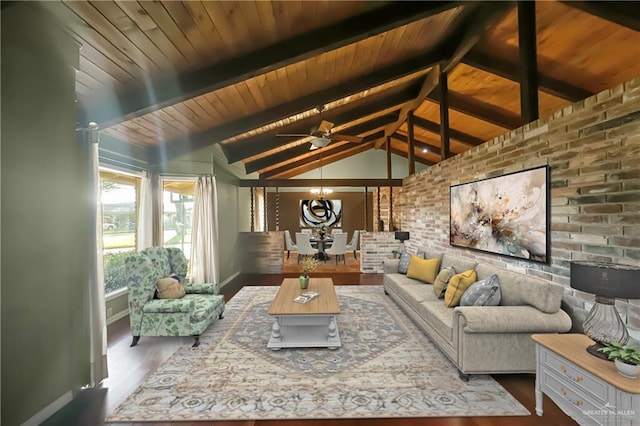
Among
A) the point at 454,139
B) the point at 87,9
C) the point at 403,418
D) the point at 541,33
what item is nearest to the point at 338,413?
the point at 403,418

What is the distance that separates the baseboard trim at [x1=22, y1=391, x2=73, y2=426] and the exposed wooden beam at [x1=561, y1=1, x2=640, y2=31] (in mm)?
5477

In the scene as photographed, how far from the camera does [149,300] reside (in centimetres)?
296

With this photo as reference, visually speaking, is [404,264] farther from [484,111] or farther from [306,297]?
[484,111]

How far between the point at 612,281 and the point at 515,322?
0.86 metres

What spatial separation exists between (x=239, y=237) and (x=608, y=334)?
20.6 feet

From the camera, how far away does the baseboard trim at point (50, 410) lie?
71.1 inches

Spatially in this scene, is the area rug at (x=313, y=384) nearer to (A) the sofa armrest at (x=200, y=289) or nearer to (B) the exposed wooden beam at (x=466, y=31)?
(A) the sofa armrest at (x=200, y=289)

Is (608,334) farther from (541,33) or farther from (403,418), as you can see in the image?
(541,33)

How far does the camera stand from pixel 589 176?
2.11 m

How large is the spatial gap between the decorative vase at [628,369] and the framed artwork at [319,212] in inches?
337

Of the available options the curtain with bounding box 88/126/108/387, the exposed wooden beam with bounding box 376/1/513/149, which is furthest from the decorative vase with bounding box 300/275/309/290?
the exposed wooden beam with bounding box 376/1/513/149

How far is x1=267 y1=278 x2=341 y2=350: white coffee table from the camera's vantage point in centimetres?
277

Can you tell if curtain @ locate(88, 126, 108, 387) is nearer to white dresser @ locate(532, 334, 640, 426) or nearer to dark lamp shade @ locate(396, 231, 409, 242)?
white dresser @ locate(532, 334, 640, 426)

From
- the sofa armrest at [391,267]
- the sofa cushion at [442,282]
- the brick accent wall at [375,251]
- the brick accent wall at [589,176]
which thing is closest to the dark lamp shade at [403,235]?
the sofa armrest at [391,267]
